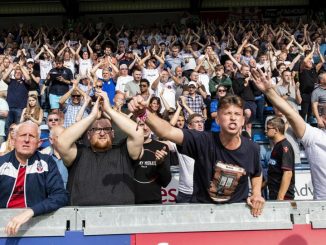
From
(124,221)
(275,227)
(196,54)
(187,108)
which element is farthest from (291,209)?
(196,54)

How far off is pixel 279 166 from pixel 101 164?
217cm

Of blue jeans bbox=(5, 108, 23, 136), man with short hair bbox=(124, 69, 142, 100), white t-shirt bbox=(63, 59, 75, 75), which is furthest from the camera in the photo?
white t-shirt bbox=(63, 59, 75, 75)

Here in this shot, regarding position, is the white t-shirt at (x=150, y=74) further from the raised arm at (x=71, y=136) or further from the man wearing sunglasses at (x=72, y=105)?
the raised arm at (x=71, y=136)

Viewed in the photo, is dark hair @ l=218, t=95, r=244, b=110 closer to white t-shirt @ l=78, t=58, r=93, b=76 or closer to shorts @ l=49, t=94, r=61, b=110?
shorts @ l=49, t=94, r=61, b=110

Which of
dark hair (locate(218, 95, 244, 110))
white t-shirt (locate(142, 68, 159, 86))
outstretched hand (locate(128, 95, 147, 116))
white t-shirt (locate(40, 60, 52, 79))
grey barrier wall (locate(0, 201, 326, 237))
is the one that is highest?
white t-shirt (locate(40, 60, 52, 79))

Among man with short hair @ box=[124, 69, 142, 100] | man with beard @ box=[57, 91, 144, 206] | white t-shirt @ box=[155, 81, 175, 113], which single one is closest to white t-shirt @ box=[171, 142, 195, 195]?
man with beard @ box=[57, 91, 144, 206]

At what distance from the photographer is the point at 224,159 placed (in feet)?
10.1

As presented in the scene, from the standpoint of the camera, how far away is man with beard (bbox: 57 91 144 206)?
128 inches

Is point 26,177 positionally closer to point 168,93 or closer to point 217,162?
point 217,162

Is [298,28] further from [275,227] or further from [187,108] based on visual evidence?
[275,227]

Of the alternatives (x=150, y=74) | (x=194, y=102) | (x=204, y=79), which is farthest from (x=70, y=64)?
(x=194, y=102)

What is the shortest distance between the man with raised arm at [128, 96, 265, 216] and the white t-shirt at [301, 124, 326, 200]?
58 cm

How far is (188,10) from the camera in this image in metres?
21.3

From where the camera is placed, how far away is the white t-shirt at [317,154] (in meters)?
3.46
